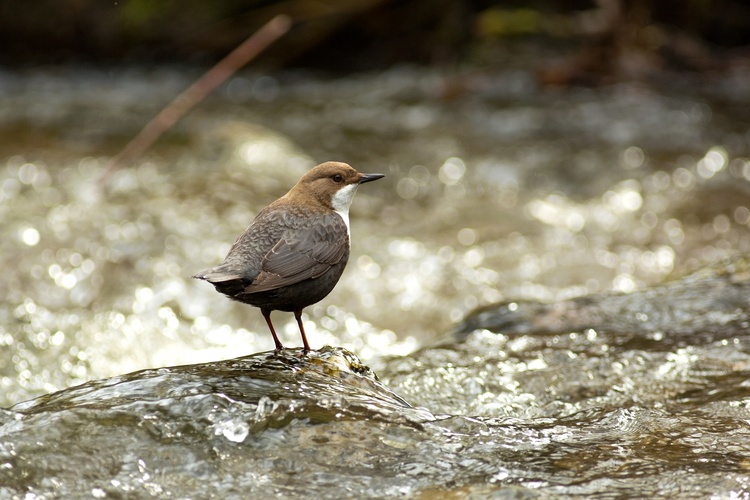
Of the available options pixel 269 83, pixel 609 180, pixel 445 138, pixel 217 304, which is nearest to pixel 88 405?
pixel 217 304

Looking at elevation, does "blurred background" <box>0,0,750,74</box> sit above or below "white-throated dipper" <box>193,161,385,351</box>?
above

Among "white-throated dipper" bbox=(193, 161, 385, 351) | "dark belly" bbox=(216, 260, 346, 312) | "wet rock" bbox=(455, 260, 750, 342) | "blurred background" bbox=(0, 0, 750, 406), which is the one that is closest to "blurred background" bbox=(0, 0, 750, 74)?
"blurred background" bbox=(0, 0, 750, 406)

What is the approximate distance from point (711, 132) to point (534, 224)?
282 cm

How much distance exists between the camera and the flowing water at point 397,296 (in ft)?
8.84

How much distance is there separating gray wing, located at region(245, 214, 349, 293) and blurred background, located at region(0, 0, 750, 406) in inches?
55.2

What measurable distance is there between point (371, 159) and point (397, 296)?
272 cm

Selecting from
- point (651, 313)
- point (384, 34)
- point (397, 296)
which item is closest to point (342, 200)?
point (651, 313)

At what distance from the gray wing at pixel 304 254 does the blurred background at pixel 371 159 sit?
4.60ft

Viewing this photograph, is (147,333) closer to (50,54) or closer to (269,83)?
(269,83)

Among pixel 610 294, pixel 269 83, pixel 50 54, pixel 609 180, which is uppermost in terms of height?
pixel 50 54

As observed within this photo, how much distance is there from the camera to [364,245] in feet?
22.5

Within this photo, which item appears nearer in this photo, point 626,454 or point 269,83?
point 626,454

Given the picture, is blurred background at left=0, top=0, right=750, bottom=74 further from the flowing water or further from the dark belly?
the dark belly

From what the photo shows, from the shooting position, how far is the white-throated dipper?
10.9 ft
